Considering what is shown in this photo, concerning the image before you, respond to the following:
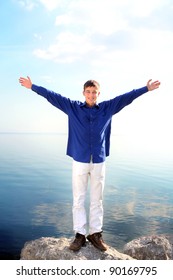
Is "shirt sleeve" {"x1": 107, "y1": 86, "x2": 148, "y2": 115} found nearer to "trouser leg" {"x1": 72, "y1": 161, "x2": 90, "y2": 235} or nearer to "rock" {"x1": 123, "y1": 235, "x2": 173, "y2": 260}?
"trouser leg" {"x1": 72, "y1": 161, "x2": 90, "y2": 235}

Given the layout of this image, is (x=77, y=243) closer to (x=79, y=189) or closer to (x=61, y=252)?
(x=61, y=252)

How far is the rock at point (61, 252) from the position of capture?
6426 millimetres

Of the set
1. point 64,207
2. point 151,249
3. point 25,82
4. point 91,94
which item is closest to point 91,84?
point 91,94

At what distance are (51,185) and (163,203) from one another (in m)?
11.1

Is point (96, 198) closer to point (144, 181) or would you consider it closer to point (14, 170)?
point (144, 181)

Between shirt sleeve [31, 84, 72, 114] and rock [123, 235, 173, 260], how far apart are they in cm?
454

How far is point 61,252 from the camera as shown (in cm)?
654

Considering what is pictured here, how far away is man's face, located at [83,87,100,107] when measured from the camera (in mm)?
6176

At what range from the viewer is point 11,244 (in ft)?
52.4

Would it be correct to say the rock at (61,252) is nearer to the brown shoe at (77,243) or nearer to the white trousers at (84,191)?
the brown shoe at (77,243)

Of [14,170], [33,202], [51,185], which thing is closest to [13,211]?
[33,202]

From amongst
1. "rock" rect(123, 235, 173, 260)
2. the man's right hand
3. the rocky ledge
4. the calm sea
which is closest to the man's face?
the man's right hand

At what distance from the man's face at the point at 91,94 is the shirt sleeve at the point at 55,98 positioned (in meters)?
0.33
